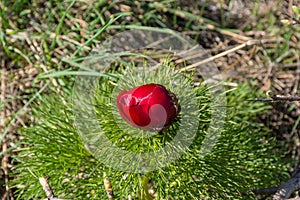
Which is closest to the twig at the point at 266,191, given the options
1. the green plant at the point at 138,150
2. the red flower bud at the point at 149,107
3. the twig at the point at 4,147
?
the green plant at the point at 138,150

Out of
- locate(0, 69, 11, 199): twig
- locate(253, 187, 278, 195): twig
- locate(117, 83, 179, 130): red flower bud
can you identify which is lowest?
locate(253, 187, 278, 195): twig

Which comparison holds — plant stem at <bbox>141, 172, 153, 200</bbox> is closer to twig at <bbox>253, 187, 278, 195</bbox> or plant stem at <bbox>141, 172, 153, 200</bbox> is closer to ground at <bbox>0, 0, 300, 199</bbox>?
twig at <bbox>253, 187, 278, 195</bbox>

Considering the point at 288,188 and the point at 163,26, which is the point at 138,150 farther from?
the point at 163,26

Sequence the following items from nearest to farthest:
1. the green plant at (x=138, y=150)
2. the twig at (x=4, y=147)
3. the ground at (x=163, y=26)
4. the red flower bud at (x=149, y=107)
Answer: the red flower bud at (x=149, y=107)
the green plant at (x=138, y=150)
the twig at (x=4, y=147)
the ground at (x=163, y=26)

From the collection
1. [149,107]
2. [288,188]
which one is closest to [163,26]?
[288,188]

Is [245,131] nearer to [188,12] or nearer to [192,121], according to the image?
[192,121]

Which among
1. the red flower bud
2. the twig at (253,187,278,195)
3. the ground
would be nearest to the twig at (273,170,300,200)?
the twig at (253,187,278,195)

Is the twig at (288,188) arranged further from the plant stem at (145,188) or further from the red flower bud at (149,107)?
the red flower bud at (149,107)

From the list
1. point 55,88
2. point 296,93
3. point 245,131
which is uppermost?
point 55,88

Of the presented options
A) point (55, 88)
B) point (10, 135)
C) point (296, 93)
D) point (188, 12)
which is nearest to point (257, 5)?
point (188, 12)
